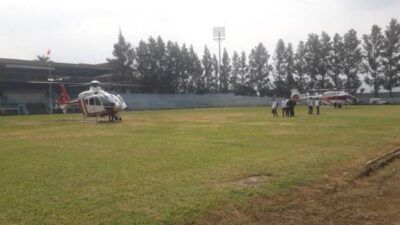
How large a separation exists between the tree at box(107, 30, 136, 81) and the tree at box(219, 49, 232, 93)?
66.9ft

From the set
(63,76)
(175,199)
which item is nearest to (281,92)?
(63,76)

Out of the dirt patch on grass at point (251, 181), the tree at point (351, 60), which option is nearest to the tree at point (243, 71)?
the tree at point (351, 60)

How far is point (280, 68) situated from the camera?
96.9 metres

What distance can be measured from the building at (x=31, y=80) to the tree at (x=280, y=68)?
36.6 meters

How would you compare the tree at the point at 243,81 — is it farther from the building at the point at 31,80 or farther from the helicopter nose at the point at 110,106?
the helicopter nose at the point at 110,106

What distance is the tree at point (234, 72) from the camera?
101812 mm

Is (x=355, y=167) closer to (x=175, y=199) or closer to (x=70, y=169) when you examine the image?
(x=175, y=199)

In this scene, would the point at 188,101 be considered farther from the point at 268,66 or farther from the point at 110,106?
the point at 110,106

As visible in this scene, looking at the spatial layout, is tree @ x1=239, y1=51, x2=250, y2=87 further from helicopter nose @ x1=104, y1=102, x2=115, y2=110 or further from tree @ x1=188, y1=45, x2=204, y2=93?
helicopter nose @ x1=104, y1=102, x2=115, y2=110

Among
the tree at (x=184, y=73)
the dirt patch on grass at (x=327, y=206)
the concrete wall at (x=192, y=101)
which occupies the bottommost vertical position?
the dirt patch on grass at (x=327, y=206)

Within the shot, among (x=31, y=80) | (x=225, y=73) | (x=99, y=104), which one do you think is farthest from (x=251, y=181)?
(x=225, y=73)

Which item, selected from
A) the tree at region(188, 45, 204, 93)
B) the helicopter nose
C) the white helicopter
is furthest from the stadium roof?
the helicopter nose

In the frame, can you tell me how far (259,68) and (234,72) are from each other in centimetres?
575

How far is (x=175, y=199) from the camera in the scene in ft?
27.0
